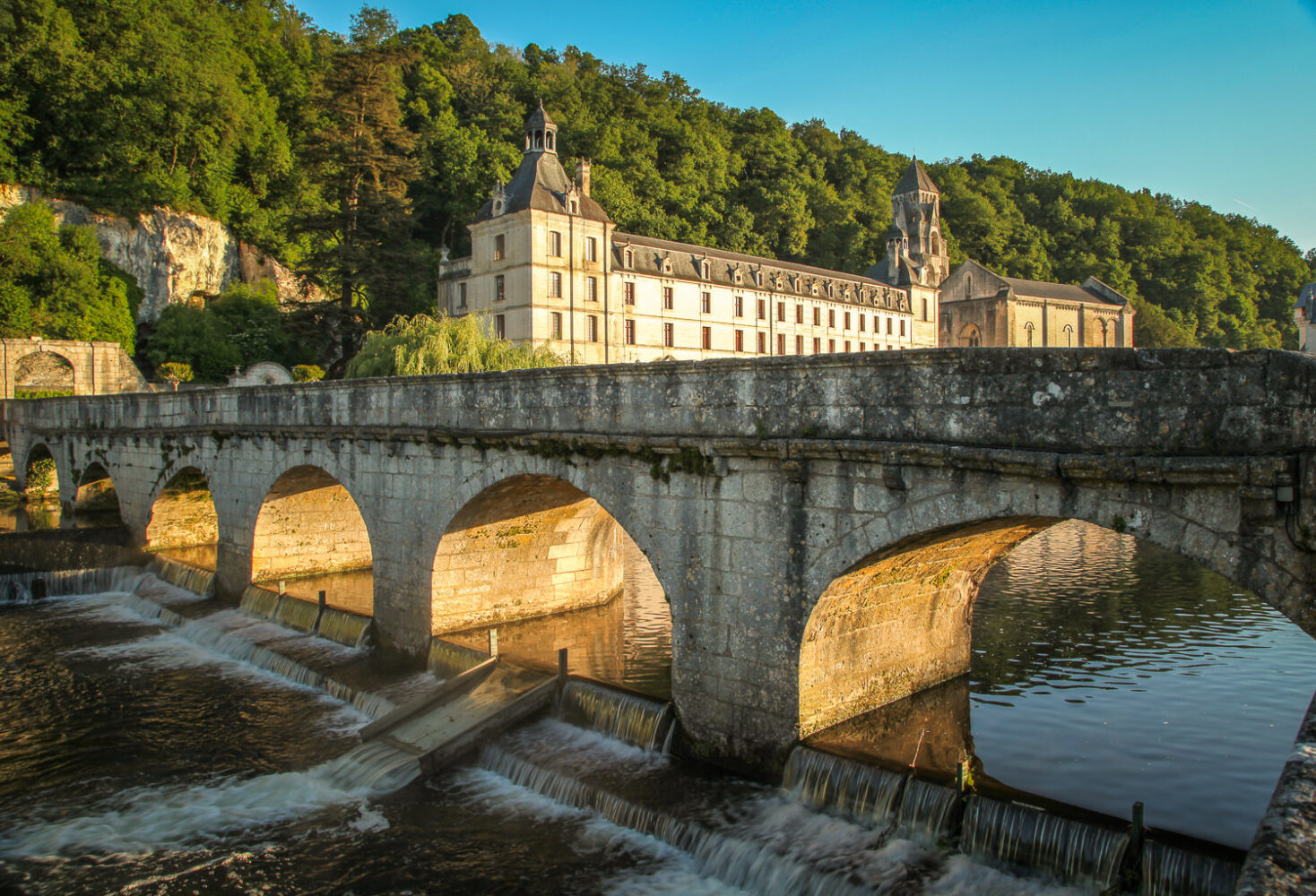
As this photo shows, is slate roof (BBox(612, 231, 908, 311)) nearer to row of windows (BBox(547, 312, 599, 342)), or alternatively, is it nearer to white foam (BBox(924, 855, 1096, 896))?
row of windows (BBox(547, 312, 599, 342))

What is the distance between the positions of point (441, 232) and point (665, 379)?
5046 cm

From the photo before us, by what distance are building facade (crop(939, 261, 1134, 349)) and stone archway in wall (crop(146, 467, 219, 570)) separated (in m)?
62.0

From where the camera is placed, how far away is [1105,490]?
6672 millimetres

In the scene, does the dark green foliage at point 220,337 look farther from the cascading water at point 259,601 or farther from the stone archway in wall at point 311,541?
the cascading water at point 259,601

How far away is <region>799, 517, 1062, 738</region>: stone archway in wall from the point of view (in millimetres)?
8891

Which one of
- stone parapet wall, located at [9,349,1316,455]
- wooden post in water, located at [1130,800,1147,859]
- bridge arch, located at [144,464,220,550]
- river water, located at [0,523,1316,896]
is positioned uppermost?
stone parapet wall, located at [9,349,1316,455]

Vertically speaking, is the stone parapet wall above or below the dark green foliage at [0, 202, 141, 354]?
below

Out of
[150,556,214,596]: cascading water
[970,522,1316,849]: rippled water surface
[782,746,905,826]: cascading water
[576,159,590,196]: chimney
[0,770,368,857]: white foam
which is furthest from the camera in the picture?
[576,159,590,196]: chimney

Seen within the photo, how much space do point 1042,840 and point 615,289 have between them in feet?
144

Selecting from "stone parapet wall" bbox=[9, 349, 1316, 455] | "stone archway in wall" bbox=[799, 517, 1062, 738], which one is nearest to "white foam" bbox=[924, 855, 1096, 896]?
"stone archway in wall" bbox=[799, 517, 1062, 738]

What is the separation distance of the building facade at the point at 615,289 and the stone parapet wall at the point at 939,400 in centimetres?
2999

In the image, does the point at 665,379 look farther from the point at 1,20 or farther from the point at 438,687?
the point at 1,20

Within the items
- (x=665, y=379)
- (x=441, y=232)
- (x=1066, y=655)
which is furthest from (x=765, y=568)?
(x=441, y=232)

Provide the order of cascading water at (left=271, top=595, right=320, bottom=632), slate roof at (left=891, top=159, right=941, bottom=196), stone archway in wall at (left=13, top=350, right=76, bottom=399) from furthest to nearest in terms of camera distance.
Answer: slate roof at (left=891, top=159, right=941, bottom=196), stone archway in wall at (left=13, top=350, right=76, bottom=399), cascading water at (left=271, top=595, right=320, bottom=632)
